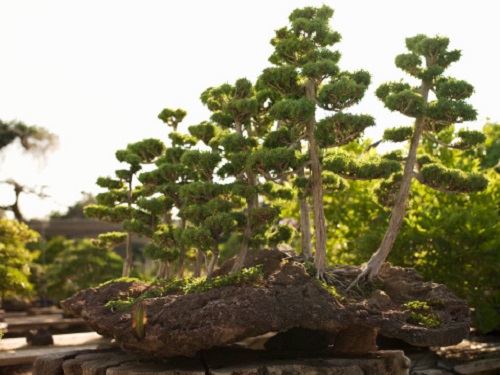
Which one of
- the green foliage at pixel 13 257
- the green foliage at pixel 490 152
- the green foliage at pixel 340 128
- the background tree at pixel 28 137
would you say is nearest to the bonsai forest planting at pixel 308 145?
the green foliage at pixel 340 128

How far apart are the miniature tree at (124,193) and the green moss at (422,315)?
5.92m

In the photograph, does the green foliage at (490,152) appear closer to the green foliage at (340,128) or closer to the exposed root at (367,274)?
the exposed root at (367,274)

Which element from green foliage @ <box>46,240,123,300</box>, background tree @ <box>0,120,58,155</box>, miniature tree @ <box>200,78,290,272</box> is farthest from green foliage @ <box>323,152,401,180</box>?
background tree @ <box>0,120,58,155</box>

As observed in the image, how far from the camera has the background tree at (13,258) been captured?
515 inches

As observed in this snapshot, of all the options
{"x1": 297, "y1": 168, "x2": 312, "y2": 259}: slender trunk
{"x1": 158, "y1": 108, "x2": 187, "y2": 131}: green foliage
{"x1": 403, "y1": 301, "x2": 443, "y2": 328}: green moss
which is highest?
{"x1": 158, "y1": 108, "x2": 187, "y2": 131}: green foliage

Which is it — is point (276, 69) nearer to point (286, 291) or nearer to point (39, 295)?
point (286, 291)

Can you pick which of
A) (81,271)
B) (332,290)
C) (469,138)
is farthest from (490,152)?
(81,271)

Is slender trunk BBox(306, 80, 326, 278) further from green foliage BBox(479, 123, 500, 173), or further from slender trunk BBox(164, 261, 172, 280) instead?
green foliage BBox(479, 123, 500, 173)

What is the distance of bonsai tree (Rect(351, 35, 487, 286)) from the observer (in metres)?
9.10

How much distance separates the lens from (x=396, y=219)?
9500mm

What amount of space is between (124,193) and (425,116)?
22.2ft

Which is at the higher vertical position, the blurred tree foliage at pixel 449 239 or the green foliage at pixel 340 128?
the green foliage at pixel 340 128

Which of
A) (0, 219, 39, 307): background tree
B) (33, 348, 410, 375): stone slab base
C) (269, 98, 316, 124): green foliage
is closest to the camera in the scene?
(33, 348, 410, 375): stone slab base

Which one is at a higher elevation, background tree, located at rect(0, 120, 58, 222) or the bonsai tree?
background tree, located at rect(0, 120, 58, 222)
